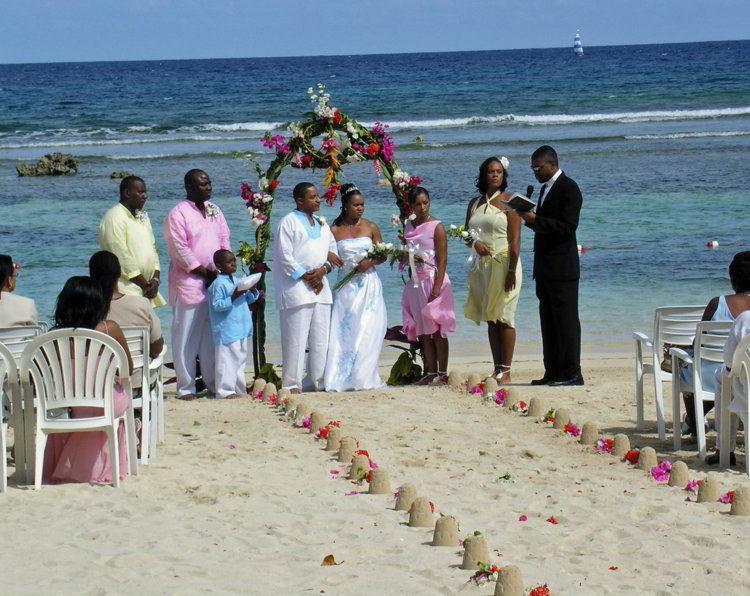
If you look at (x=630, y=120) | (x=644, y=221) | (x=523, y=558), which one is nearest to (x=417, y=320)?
(x=523, y=558)

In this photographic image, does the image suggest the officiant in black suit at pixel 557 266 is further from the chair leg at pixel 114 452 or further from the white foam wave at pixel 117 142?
the white foam wave at pixel 117 142

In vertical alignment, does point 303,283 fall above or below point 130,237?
below

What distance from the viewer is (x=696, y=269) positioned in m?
16.7

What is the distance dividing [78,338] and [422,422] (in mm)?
3162

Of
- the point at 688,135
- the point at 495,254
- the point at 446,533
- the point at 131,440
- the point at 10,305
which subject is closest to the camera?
the point at 446,533

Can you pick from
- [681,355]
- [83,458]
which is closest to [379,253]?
[681,355]

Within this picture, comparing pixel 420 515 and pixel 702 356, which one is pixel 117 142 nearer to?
pixel 702 356

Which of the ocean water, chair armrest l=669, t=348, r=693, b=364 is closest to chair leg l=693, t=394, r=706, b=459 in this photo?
chair armrest l=669, t=348, r=693, b=364

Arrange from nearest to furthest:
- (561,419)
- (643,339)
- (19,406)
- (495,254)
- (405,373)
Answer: (19,406), (643,339), (561,419), (495,254), (405,373)

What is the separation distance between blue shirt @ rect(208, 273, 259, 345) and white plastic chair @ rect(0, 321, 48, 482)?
2423 millimetres

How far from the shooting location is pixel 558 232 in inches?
404

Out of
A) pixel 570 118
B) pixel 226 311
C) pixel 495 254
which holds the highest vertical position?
pixel 570 118

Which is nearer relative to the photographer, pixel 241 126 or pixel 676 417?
pixel 676 417

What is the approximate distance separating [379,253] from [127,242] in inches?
86.5
